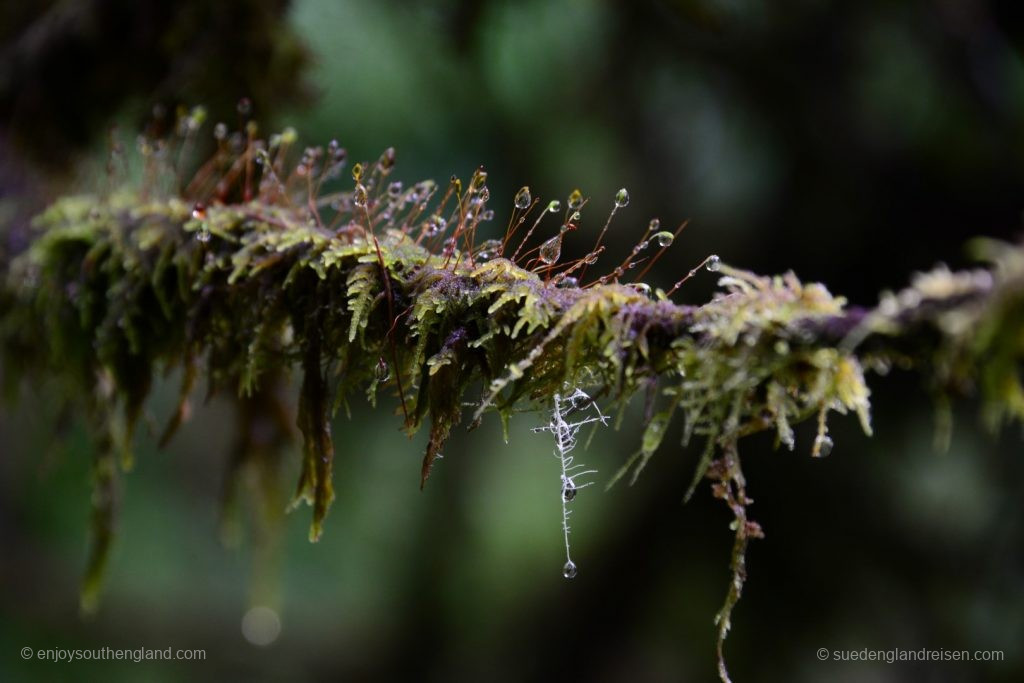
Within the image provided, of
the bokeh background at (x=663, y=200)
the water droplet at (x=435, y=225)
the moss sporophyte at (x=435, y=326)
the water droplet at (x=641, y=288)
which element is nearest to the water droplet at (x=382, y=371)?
the moss sporophyte at (x=435, y=326)

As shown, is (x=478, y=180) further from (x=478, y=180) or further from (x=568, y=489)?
(x=568, y=489)

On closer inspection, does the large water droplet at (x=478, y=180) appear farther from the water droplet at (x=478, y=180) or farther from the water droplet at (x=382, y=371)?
the water droplet at (x=382, y=371)

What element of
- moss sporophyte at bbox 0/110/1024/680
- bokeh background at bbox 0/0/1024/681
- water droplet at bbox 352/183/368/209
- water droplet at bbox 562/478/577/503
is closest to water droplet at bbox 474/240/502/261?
moss sporophyte at bbox 0/110/1024/680

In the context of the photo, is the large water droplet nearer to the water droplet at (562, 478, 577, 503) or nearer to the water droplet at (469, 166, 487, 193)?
the water droplet at (469, 166, 487, 193)

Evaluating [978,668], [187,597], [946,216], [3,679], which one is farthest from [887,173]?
[3,679]

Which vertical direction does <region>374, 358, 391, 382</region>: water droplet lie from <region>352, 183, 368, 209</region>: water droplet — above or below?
below

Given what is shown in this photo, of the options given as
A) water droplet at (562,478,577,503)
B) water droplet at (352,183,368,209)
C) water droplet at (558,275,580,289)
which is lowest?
water droplet at (562,478,577,503)

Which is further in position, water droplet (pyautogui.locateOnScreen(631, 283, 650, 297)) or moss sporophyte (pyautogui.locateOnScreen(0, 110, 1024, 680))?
water droplet (pyautogui.locateOnScreen(631, 283, 650, 297))

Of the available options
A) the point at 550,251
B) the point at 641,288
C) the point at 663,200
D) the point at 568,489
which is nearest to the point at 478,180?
the point at 550,251
